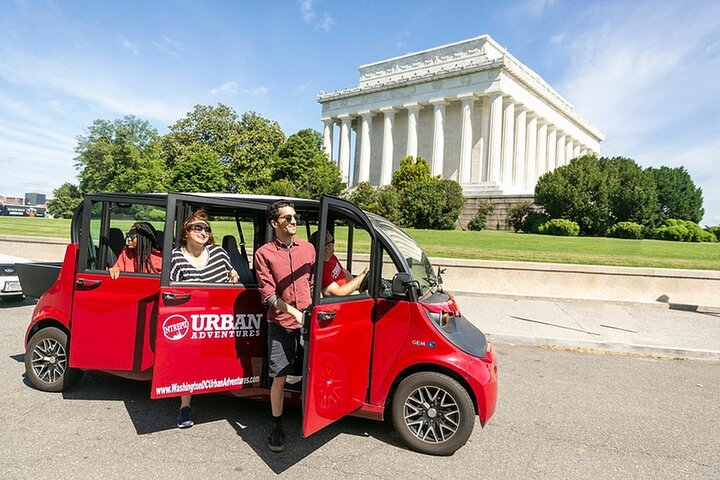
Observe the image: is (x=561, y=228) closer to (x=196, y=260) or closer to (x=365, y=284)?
(x=365, y=284)

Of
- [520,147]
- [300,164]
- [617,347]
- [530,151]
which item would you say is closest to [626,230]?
[617,347]

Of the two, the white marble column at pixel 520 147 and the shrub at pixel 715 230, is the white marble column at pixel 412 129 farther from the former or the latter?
the shrub at pixel 715 230

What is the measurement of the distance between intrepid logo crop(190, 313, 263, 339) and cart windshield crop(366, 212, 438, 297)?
1.33 m

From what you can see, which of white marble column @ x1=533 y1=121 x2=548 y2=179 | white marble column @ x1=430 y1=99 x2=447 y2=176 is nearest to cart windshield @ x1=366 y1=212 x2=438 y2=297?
white marble column @ x1=430 y1=99 x2=447 y2=176

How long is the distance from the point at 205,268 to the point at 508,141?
170ft

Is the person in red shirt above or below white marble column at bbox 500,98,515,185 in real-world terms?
below

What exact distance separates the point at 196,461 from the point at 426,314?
210 cm

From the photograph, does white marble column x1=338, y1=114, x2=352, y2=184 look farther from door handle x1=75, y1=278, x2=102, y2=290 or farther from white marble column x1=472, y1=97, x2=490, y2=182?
door handle x1=75, y1=278, x2=102, y2=290

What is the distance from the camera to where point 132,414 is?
4.26m

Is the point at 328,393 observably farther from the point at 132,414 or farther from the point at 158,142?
the point at 158,142

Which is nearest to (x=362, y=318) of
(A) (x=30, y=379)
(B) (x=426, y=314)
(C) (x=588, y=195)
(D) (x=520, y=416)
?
(B) (x=426, y=314)

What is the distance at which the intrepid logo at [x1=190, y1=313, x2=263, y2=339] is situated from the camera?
372 cm

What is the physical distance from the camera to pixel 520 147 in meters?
54.4

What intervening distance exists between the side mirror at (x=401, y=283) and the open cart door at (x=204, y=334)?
123 centimetres
